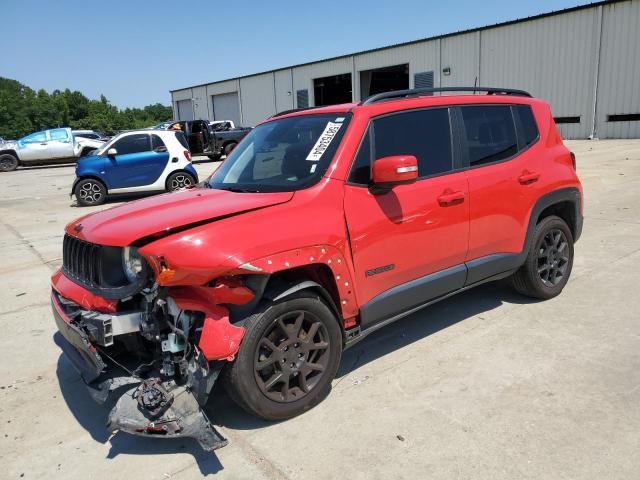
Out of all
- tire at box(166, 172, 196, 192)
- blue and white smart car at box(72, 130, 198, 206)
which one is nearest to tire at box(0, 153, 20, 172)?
blue and white smart car at box(72, 130, 198, 206)

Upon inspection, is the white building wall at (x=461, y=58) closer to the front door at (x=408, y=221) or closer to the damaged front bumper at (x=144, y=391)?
the front door at (x=408, y=221)

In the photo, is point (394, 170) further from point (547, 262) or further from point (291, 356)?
point (547, 262)

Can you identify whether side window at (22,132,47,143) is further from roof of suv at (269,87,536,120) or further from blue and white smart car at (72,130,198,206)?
roof of suv at (269,87,536,120)

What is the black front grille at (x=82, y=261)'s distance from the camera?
10.1 feet

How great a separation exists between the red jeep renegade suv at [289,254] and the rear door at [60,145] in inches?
912

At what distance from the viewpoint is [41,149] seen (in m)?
24.3

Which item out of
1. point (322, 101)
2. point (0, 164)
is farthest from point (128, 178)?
point (322, 101)

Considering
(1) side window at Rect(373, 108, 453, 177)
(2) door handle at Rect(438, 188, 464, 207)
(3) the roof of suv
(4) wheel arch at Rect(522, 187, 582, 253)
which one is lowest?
(4) wheel arch at Rect(522, 187, 582, 253)

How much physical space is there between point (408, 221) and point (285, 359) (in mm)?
1243

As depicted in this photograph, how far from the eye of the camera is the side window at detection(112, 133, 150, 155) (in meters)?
12.9

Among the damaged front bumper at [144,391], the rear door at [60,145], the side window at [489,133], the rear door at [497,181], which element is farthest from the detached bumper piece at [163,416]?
the rear door at [60,145]

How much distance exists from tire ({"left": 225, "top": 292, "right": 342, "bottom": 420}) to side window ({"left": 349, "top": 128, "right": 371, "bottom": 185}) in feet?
2.71

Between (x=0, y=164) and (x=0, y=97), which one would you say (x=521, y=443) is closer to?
(x=0, y=164)

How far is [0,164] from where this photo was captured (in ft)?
78.6
